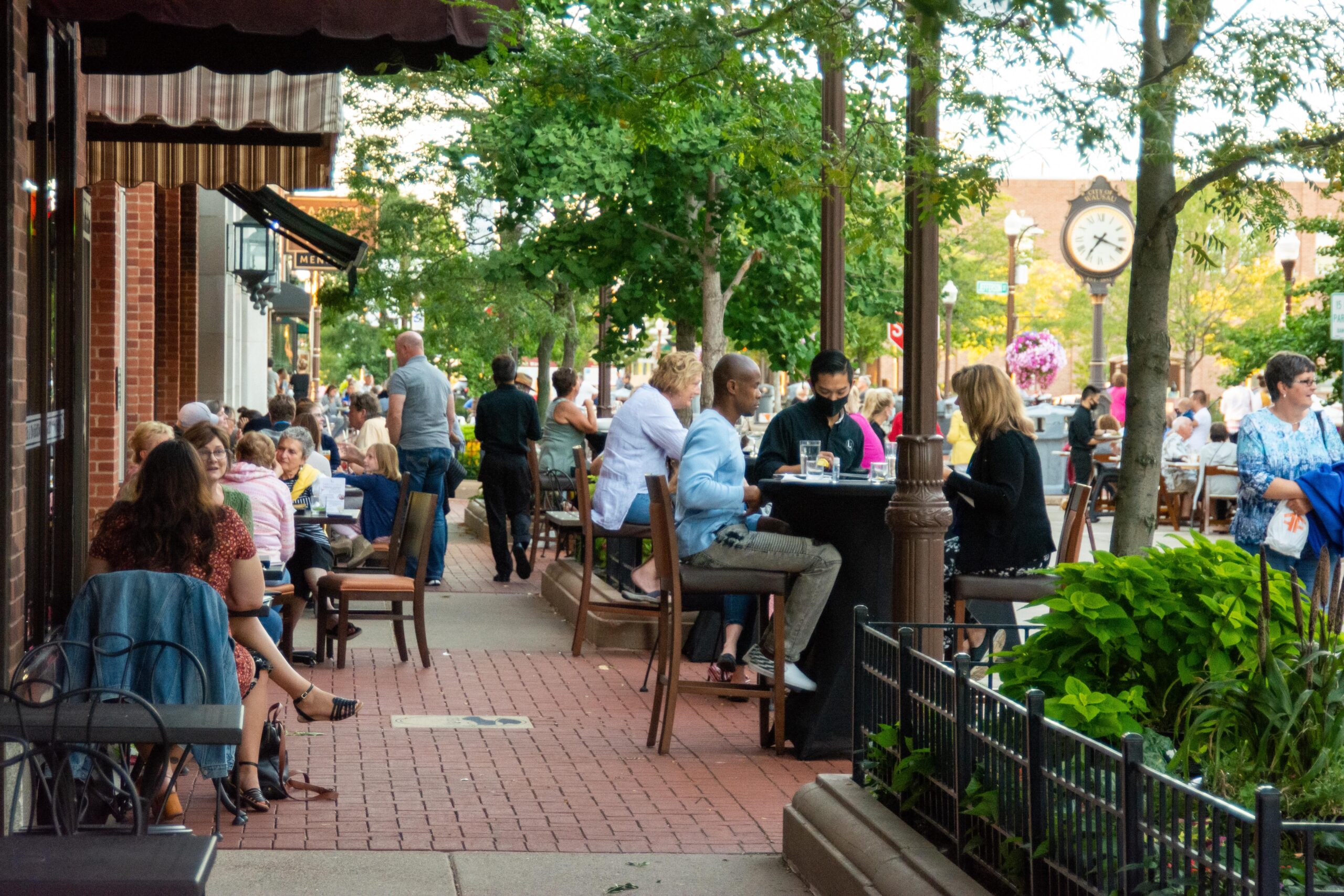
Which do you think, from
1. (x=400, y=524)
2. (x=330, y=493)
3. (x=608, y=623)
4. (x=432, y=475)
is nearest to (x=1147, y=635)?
(x=608, y=623)

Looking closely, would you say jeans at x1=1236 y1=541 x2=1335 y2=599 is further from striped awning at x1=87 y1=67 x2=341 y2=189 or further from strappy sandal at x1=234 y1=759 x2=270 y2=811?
striped awning at x1=87 y1=67 x2=341 y2=189

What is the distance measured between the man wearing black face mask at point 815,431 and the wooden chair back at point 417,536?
2.15 m

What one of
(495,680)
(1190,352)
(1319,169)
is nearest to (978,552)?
(1319,169)

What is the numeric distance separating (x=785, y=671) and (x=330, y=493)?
440cm

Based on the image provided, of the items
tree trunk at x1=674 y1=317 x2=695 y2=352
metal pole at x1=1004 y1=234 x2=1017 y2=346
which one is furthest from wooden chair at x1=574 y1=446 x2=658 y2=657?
metal pole at x1=1004 y1=234 x2=1017 y2=346

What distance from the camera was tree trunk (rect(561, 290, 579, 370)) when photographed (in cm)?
2744

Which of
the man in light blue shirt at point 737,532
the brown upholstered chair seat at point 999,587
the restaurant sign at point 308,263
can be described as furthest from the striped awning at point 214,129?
the restaurant sign at point 308,263

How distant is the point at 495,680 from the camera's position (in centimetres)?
959

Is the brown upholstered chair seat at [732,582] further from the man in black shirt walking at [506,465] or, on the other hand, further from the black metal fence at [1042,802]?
the man in black shirt walking at [506,465]

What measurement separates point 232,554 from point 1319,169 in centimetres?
488

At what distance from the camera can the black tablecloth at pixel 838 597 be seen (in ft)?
24.6

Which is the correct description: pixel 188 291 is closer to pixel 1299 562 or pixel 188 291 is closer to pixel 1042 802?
pixel 1299 562


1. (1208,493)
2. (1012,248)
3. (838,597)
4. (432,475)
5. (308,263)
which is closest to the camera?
(838,597)

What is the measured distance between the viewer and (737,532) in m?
7.67
